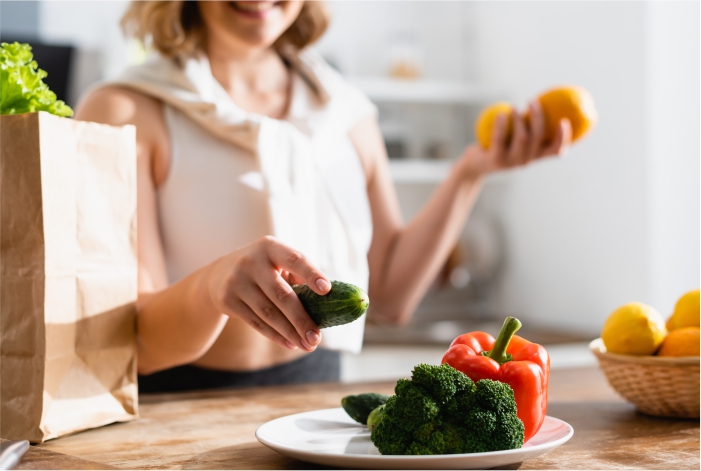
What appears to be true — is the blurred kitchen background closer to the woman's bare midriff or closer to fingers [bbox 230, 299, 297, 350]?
the woman's bare midriff

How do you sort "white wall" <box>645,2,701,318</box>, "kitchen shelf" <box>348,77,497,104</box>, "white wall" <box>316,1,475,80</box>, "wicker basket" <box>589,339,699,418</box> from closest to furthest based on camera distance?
"wicker basket" <box>589,339,699,418</box> < "white wall" <box>645,2,701,318</box> < "kitchen shelf" <box>348,77,497,104</box> < "white wall" <box>316,1,475,80</box>

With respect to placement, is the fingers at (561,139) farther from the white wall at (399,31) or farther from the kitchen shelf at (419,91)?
the white wall at (399,31)

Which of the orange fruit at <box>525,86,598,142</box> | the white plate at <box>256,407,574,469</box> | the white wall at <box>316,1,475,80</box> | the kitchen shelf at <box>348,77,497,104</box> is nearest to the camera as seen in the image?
the white plate at <box>256,407,574,469</box>

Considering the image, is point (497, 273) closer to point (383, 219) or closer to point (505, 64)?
point (505, 64)

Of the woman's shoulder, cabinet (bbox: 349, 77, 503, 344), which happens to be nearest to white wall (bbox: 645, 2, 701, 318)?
cabinet (bbox: 349, 77, 503, 344)

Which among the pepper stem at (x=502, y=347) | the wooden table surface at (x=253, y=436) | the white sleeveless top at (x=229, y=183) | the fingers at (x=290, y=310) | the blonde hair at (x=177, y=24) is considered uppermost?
the blonde hair at (x=177, y=24)

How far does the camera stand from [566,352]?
8.54ft

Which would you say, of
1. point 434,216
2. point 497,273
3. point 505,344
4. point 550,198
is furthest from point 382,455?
point 497,273

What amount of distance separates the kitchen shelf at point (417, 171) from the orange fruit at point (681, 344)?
88.7 inches

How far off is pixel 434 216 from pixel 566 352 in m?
1.27

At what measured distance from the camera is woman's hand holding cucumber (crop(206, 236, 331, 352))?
0.73m

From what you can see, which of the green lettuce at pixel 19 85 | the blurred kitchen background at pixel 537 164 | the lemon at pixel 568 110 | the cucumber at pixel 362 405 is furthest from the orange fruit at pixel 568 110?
the blurred kitchen background at pixel 537 164

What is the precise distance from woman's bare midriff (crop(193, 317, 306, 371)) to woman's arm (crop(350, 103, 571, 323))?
0.37m

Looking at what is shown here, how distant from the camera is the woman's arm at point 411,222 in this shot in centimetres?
149
